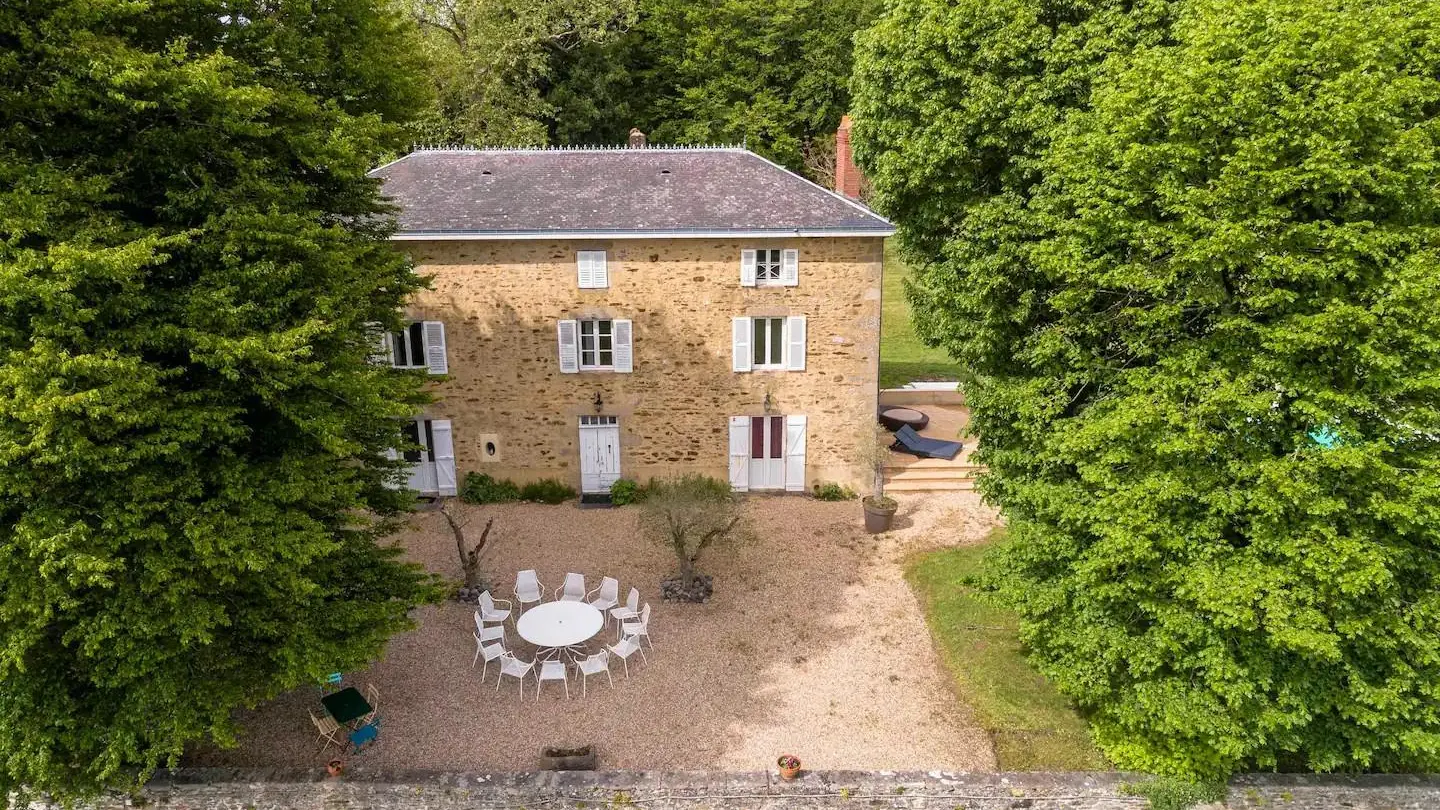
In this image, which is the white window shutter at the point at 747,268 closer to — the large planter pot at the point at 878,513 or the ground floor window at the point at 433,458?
Answer: the large planter pot at the point at 878,513

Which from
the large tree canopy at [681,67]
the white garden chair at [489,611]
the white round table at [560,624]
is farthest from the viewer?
the large tree canopy at [681,67]

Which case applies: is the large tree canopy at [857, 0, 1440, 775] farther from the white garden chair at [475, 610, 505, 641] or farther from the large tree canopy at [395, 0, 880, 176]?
the large tree canopy at [395, 0, 880, 176]

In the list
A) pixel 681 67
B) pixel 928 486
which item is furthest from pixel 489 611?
pixel 681 67

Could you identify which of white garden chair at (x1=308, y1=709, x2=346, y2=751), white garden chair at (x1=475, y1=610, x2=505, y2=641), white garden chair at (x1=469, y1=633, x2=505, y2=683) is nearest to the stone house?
white garden chair at (x1=475, y1=610, x2=505, y2=641)

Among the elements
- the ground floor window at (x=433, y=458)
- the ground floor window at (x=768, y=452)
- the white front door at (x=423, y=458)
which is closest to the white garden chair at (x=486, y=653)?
the ground floor window at (x=433, y=458)

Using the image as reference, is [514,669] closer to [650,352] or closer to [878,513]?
[650,352]

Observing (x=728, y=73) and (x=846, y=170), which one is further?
(x=728, y=73)

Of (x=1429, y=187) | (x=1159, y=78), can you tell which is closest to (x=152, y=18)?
(x=1159, y=78)
